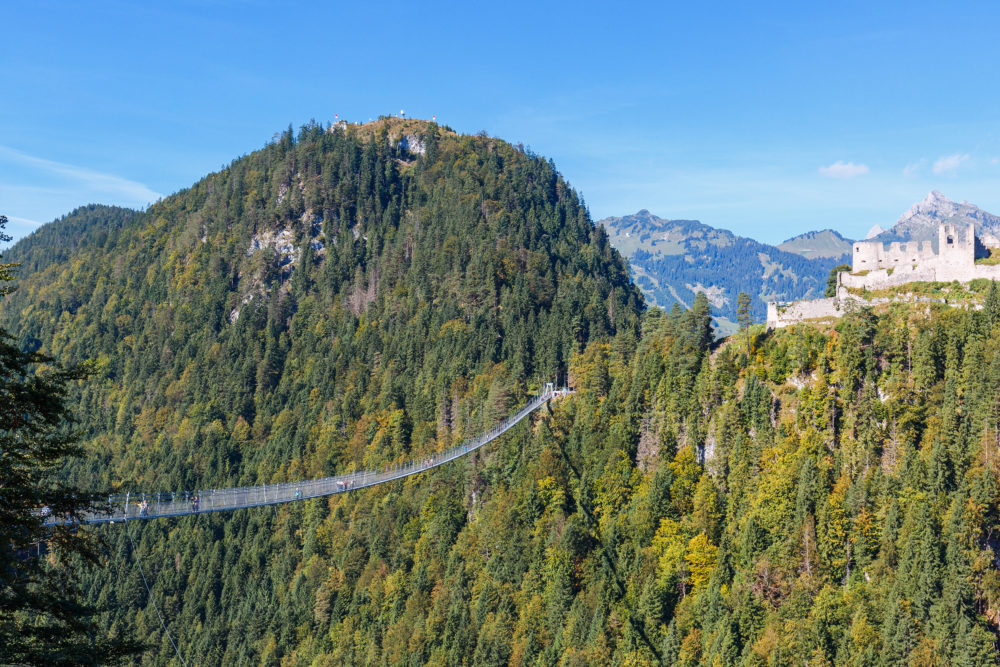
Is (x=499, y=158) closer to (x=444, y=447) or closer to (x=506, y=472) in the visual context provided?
(x=444, y=447)

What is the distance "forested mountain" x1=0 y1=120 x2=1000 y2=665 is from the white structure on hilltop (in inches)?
79.7

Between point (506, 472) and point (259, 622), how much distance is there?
39552 mm

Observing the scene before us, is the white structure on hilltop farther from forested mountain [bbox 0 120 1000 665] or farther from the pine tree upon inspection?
the pine tree

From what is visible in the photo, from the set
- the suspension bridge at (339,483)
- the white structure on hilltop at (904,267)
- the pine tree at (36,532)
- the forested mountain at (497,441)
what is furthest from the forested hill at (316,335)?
the pine tree at (36,532)

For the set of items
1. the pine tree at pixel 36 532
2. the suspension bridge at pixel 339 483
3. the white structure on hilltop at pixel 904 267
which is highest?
the white structure on hilltop at pixel 904 267

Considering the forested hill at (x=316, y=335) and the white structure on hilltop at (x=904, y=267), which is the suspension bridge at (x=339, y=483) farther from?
the white structure on hilltop at (x=904, y=267)

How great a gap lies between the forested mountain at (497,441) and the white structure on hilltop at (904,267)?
2026mm

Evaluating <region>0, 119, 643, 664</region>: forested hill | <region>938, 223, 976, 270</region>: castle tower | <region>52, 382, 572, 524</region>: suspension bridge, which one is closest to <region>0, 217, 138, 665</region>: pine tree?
<region>52, 382, 572, 524</region>: suspension bridge

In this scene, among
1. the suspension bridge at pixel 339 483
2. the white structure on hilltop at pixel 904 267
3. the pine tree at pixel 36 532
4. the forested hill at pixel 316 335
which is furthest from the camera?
the forested hill at pixel 316 335

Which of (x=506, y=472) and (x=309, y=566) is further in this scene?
(x=309, y=566)

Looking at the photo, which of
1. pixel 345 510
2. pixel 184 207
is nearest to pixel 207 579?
pixel 345 510

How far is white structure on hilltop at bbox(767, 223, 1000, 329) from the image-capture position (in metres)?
55.0

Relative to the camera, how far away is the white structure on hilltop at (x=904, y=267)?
55031 mm

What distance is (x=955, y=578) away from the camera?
151 ft
